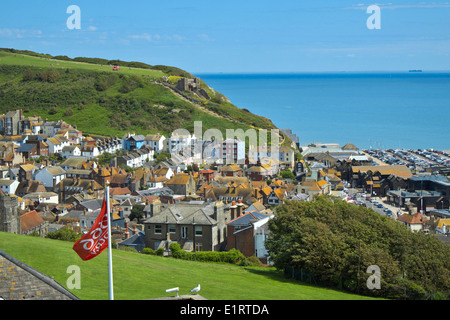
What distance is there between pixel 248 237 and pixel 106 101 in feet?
233

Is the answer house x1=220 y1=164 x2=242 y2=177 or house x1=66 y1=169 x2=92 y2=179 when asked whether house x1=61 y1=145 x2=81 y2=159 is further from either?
house x1=220 y1=164 x2=242 y2=177

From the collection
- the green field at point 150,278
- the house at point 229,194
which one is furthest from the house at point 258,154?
the green field at point 150,278

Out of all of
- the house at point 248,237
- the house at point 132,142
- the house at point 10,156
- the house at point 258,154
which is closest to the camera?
the house at point 248,237

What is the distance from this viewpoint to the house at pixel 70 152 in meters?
67.2

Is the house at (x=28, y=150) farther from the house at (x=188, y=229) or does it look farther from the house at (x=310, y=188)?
the house at (x=188, y=229)

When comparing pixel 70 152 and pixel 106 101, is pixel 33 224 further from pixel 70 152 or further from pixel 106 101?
pixel 106 101

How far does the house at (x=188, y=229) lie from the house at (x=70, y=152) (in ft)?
131

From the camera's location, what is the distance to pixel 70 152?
221 ft

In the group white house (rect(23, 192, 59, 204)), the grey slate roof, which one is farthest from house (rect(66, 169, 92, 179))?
the grey slate roof

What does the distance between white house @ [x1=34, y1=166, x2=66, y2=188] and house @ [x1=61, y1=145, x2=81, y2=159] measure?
11.8 m

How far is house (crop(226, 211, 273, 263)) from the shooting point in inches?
1151

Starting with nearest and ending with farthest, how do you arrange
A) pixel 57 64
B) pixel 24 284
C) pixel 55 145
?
pixel 24 284
pixel 55 145
pixel 57 64

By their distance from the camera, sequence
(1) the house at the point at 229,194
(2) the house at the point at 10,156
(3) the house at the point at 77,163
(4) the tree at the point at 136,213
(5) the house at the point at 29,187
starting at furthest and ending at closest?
(2) the house at the point at 10,156 → (3) the house at the point at 77,163 → (5) the house at the point at 29,187 → (1) the house at the point at 229,194 → (4) the tree at the point at 136,213

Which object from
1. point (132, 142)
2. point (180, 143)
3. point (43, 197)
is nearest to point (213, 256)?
point (43, 197)
